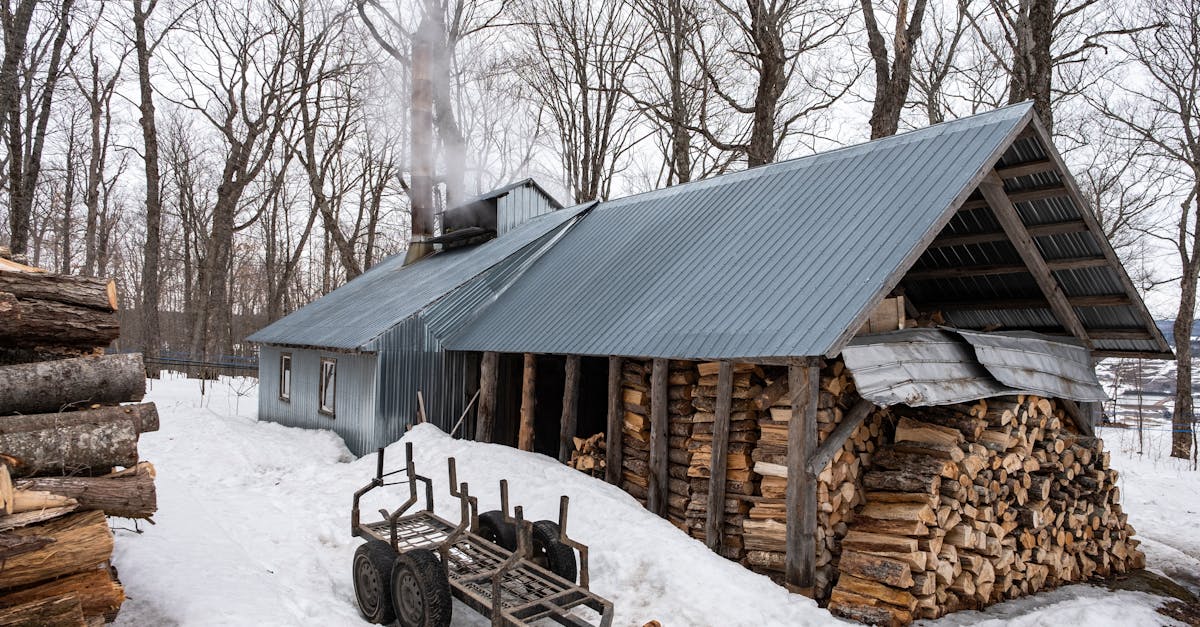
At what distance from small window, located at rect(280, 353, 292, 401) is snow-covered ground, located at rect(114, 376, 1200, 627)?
3.15 meters

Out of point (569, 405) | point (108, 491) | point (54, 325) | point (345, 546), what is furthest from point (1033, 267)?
point (54, 325)

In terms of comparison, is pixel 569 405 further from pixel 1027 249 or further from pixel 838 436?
pixel 1027 249

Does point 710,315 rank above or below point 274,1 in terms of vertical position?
below

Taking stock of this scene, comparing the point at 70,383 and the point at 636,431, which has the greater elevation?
the point at 70,383

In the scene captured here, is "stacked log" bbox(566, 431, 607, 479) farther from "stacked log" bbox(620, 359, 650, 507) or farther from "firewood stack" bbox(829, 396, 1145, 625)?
"firewood stack" bbox(829, 396, 1145, 625)

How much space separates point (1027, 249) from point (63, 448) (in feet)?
33.4

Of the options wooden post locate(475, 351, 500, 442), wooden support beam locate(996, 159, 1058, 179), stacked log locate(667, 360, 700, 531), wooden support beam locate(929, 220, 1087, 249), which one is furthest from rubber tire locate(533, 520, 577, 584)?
wooden support beam locate(929, 220, 1087, 249)

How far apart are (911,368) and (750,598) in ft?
9.49

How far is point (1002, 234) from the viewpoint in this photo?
31.1 ft

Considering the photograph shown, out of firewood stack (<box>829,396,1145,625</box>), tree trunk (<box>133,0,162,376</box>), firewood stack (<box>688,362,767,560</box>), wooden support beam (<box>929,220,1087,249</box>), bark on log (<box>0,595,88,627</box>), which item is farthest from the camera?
tree trunk (<box>133,0,162,376</box>)

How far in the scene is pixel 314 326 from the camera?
15539mm

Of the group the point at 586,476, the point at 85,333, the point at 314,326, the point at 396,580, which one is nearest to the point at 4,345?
the point at 85,333

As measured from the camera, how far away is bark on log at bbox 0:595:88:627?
4.39 meters

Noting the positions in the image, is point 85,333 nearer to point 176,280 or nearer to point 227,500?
point 227,500
